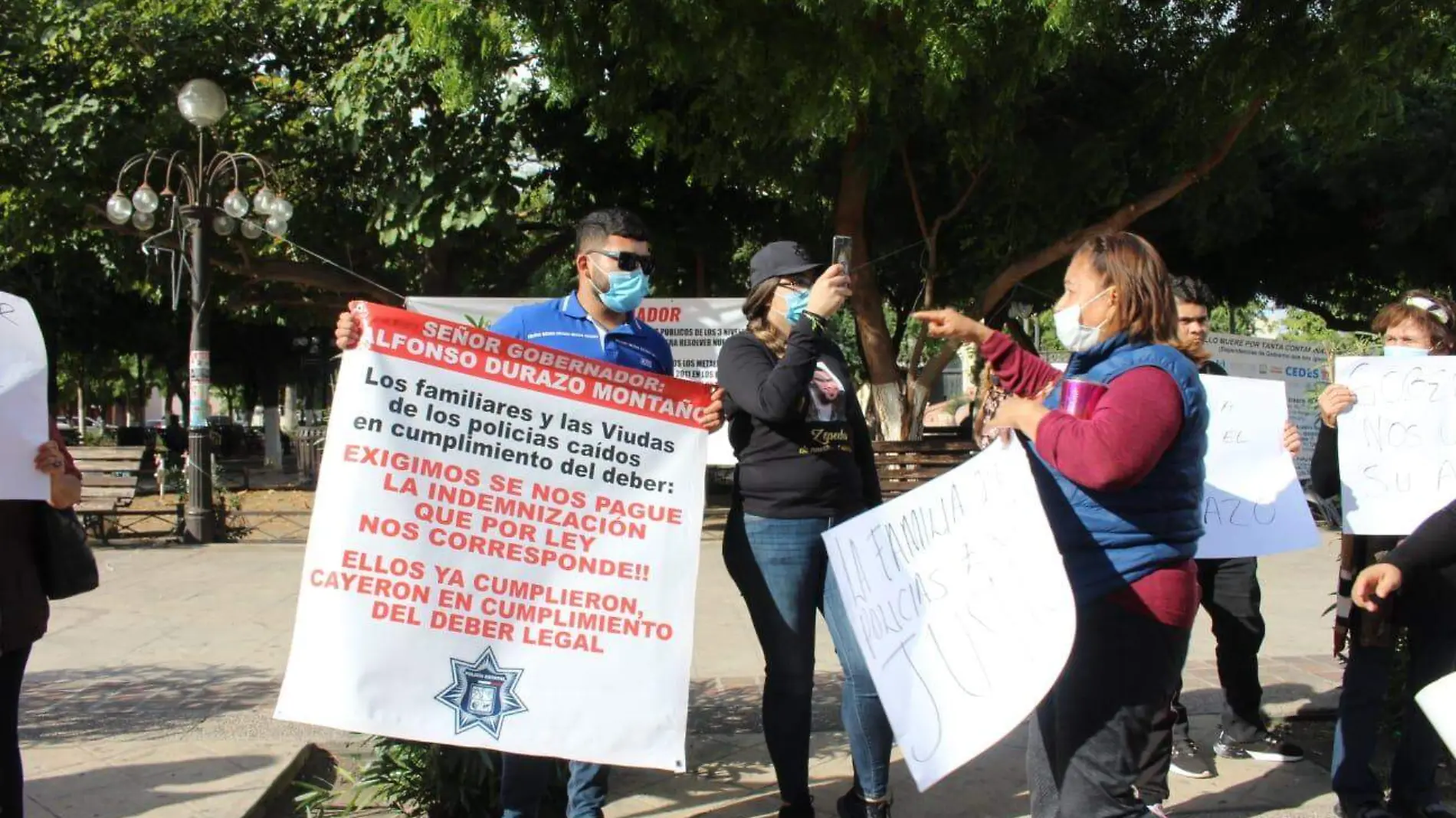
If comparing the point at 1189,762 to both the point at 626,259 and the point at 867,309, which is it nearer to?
the point at 626,259

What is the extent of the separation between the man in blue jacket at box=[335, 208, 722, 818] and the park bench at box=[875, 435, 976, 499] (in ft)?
28.2

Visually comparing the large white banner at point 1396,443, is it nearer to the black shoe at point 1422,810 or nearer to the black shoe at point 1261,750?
the black shoe at point 1422,810

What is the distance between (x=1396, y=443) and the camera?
157 inches

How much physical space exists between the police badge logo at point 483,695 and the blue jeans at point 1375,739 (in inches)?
105

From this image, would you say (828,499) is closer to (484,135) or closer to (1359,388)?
(1359,388)

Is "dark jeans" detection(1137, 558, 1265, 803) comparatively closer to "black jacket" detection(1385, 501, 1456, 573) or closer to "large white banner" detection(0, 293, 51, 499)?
"black jacket" detection(1385, 501, 1456, 573)

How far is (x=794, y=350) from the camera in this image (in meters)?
3.40

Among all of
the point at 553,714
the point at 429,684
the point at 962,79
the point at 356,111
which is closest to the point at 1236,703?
the point at 553,714

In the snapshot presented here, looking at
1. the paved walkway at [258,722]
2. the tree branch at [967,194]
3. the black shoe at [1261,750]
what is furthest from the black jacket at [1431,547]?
the tree branch at [967,194]

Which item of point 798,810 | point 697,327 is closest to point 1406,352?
point 798,810

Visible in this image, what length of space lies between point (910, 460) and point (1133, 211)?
131 inches

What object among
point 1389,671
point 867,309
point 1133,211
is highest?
point 1133,211

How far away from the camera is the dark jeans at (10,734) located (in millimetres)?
3338

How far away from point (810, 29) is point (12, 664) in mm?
7779
